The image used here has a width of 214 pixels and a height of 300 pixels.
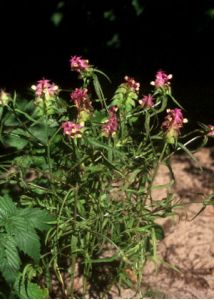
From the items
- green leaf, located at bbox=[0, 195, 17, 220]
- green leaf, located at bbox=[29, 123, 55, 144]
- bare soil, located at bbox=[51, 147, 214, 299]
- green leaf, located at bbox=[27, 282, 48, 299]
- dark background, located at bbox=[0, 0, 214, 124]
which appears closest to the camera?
green leaf, located at bbox=[0, 195, 17, 220]

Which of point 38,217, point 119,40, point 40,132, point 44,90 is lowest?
point 38,217

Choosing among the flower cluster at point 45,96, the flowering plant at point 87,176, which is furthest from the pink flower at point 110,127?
the flower cluster at point 45,96

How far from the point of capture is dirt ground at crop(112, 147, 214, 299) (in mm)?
2553

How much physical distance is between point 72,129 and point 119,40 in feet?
11.7

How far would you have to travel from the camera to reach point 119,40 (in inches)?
205

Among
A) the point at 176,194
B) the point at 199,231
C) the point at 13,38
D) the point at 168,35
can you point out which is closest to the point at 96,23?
the point at 168,35

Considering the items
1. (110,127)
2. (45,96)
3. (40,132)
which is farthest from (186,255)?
(45,96)

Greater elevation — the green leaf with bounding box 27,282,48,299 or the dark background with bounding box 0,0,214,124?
the dark background with bounding box 0,0,214,124

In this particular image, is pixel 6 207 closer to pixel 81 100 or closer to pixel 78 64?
pixel 81 100

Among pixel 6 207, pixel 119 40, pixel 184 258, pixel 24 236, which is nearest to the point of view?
pixel 24 236

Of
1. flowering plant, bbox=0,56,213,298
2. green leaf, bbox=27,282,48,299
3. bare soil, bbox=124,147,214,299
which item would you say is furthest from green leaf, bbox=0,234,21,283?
bare soil, bbox=124,147,214,299

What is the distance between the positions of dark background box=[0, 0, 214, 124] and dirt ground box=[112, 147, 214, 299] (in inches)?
54.9

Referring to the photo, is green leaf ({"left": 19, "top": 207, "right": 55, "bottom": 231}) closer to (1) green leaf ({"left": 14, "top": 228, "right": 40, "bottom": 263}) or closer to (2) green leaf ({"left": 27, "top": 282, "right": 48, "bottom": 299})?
(1) green leaf ({"left": 14, "top": 228, "right": 40, "bottom": 263})

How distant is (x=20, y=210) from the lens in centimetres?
203
